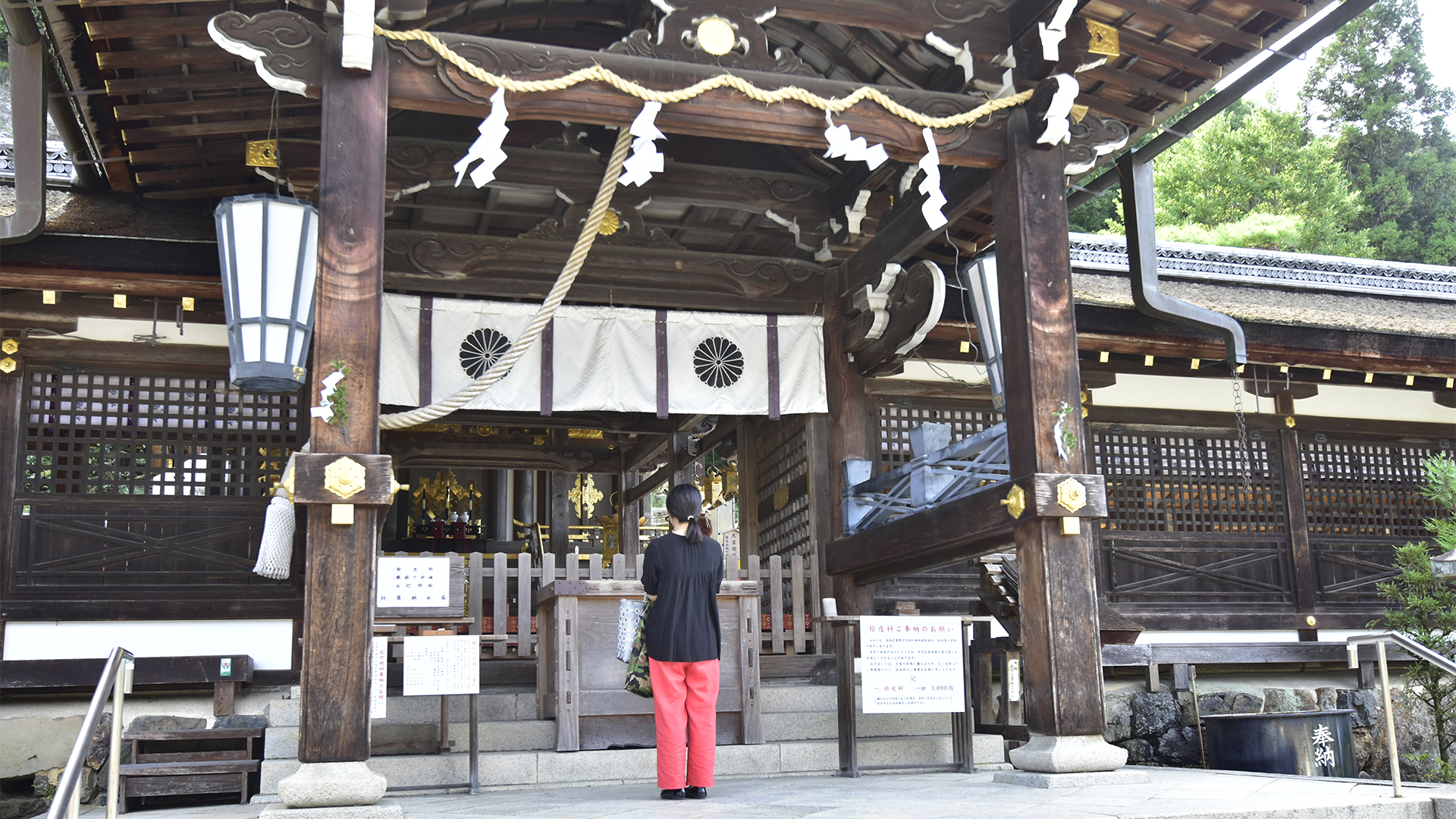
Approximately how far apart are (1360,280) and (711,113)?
9803 mm

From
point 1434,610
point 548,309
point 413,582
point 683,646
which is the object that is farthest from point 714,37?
point 1434,610

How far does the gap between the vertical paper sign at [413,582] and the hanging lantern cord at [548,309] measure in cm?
77

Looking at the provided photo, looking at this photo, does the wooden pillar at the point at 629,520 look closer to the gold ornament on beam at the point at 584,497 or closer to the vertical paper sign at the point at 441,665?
the gold ornament on beam at the point at 584,497

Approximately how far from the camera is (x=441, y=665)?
6109mm

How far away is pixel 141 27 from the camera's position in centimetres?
623

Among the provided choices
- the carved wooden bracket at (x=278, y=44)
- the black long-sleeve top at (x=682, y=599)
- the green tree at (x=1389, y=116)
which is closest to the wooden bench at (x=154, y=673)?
the black long-sleeve top at (x=682, y=599)

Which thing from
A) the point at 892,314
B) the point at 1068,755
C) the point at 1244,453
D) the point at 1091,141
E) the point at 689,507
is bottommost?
the point at 1068,755

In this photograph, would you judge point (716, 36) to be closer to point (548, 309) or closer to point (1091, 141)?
point (548, 309)

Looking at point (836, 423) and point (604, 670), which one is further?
point (836, 423)

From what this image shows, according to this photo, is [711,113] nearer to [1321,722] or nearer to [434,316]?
[434,316]

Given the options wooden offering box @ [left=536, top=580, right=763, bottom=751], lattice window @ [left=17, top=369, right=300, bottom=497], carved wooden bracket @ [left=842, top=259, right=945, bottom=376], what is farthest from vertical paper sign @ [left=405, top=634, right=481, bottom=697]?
carved wooden bracket @ [left=842, top=259, right=945, bottom=376]

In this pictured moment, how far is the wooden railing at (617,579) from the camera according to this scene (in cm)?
788

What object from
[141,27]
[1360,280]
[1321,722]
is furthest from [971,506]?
[1360,280]

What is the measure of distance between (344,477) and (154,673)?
12.2 ft
